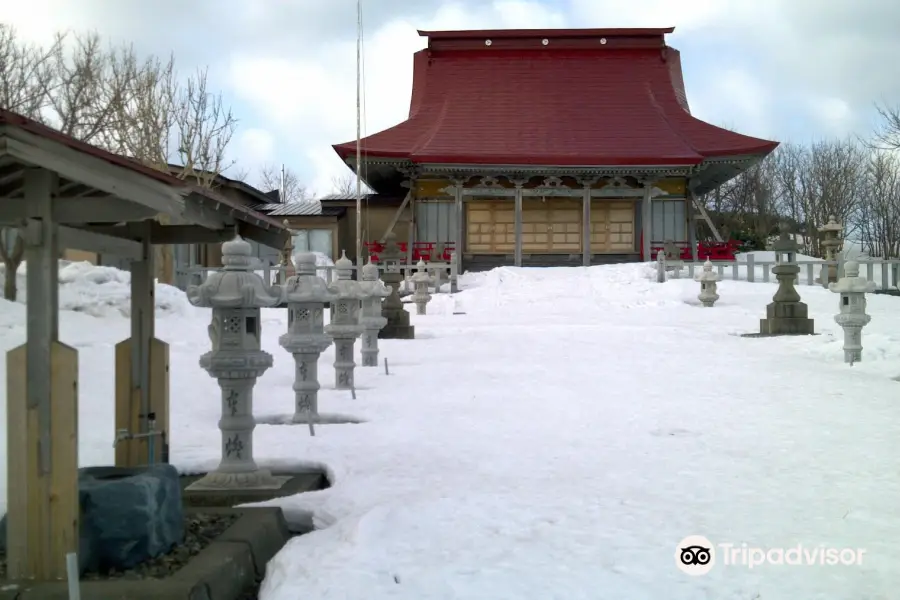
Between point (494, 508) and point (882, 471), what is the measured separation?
2741 millimetres

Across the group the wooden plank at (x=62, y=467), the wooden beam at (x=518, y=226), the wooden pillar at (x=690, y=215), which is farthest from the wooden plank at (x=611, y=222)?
the wooden plank at (x=62, y=467)

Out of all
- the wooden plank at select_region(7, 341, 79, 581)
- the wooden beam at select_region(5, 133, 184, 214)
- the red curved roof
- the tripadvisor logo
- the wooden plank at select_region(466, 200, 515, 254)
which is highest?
the red curved roof

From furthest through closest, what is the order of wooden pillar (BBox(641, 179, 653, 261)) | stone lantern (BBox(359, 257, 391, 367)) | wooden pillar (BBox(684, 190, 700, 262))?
wooden pillar (BBox(684, 190, 700, 262)) → wooden pillar (BBox(641, 179, 653, 261)) → stone lantern (BBox(359, 257, 391, 367))

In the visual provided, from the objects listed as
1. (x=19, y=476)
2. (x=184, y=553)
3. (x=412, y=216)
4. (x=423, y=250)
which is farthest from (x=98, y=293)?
(x=412, y=216)

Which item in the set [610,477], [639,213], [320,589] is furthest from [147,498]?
[639,213]

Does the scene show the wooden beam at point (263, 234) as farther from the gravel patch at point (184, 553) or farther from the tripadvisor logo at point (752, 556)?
the tripadvisor logo at point (752, 556)

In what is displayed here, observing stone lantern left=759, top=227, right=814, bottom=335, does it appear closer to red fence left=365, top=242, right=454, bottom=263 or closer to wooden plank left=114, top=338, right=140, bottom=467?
wooden plank left=114, top=338, right=140, bottom=467

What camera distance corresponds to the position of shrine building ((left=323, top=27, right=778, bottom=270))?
2739cm

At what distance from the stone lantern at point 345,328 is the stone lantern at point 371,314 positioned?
525 millimetres

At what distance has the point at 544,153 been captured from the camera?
2753 centimetres

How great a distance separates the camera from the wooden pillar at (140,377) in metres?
4.93

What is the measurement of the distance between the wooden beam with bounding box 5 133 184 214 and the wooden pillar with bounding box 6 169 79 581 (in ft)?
0.79

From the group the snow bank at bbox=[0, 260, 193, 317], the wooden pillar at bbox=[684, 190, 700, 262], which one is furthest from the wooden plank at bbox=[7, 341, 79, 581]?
the wooden pillar at bbox=[684, 190, 700, 262]

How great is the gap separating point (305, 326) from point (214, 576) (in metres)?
3.69
